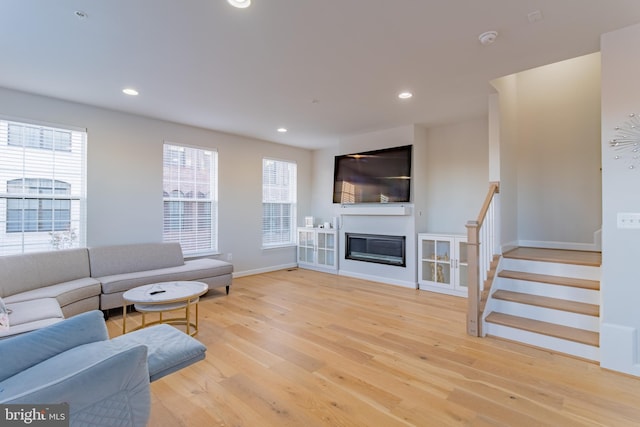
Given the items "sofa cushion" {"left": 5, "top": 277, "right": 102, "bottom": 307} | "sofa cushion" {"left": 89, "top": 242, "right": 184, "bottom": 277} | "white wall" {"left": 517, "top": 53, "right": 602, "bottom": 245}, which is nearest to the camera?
"sofa cushion" {"left": 5, "top": 277, "right": 102, "bottom": 307}

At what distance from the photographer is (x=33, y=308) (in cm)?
253

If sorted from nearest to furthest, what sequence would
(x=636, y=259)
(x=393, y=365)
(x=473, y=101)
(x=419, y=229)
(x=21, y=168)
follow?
(x=636, y=259), (x=393, y=365), (x=21, y=168), (x=473, y=101), (x=419, y=229)

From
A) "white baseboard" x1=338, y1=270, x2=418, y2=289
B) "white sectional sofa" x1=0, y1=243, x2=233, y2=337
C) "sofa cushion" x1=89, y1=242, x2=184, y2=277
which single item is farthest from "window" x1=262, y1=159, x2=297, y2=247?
"sofa cushion" x1=89, y1=242, x2=184, y2=277

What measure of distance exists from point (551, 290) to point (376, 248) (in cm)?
264

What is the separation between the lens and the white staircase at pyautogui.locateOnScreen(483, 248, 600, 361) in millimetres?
2623

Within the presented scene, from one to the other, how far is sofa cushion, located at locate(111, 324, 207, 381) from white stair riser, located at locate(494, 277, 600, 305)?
3.17 meters

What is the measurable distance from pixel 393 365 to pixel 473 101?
3274mm

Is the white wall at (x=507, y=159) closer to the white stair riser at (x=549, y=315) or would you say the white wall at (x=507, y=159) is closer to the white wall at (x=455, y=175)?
the white wall at (x=455, y=175)

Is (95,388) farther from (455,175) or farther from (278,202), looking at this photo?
(278,202)

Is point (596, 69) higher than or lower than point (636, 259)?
Result: higher

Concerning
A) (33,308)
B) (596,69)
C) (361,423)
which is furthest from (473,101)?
(33,308)

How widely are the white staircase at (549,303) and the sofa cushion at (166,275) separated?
138 inches

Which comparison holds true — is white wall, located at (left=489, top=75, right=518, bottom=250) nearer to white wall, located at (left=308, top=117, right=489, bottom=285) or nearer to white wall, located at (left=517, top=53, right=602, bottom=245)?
white wall, located at (left=517, top=53, right=602, bottom=245)

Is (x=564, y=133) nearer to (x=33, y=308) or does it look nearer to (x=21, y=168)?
(x=33, y=308)
